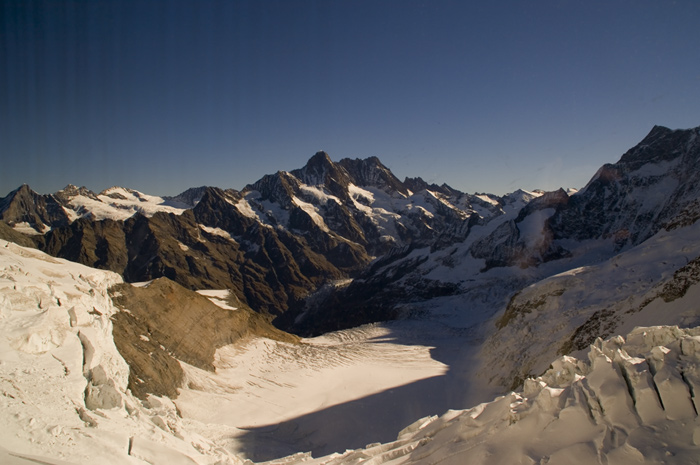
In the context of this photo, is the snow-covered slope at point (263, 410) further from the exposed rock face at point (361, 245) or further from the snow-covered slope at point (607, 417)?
the exposed rock face at point (361, 245)

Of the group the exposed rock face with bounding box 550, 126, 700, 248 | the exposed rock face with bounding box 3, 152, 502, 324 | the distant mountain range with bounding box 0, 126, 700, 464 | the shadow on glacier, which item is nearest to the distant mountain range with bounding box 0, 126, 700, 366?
the exposed rock face with bounding box 550, 126, 700, 248

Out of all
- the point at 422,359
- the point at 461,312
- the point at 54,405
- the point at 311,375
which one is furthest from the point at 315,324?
the point at 54,405

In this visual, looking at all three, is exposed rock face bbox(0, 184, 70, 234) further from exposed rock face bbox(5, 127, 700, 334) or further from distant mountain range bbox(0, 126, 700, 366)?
exposed rock face bbox(5, 127, 700, 334)

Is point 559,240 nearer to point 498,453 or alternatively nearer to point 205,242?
point 498,453

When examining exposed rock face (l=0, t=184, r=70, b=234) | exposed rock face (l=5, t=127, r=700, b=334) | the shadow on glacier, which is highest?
exposed rock face (l=0, t=184, r=70, b=234)

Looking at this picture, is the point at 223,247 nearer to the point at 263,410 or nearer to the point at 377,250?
the point at 377,250

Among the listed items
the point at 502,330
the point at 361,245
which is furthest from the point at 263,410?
the point at 361,245
